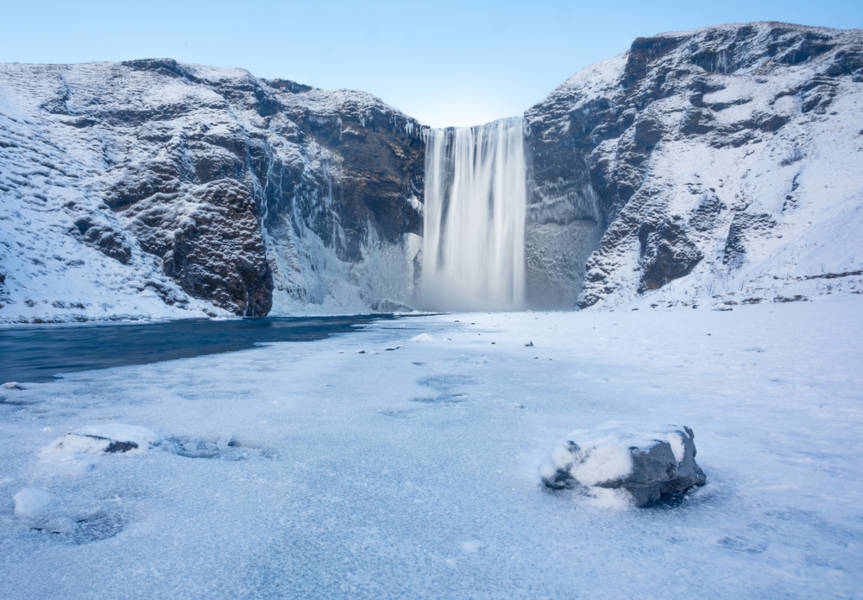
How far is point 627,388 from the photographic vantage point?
436 centimetres

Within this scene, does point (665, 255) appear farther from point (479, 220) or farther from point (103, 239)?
point (103, 239)

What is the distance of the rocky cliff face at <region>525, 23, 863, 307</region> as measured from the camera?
85.1ft

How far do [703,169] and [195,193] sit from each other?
40.1 m

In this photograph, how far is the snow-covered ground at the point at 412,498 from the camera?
4.32ft

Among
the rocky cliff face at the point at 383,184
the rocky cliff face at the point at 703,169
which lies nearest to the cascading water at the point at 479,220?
the rocky cliff face at the point at 383,184

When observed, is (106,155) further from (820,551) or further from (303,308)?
(820,551)

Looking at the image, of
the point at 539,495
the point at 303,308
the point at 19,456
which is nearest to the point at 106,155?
the point at 303,308

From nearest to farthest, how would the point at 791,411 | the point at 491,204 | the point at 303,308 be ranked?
the point at 791,411 → the point at 303,308 → the point at 491,204

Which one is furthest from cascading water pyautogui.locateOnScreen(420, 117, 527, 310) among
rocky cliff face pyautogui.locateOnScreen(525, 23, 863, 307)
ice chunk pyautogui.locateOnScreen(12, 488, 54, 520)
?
ice chunk pyautogui.locateOnScreen(12, 488, 54, 520)

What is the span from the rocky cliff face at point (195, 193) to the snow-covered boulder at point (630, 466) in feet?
72.8

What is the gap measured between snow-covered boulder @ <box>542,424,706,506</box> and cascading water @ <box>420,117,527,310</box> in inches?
1942

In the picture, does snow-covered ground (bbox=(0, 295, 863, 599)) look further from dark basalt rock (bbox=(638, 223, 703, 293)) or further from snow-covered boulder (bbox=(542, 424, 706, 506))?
dark basalt rock (bbox=(638, 223, 703, 293))

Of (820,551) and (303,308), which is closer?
(820,551)

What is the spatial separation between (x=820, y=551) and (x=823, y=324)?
31.7ft
